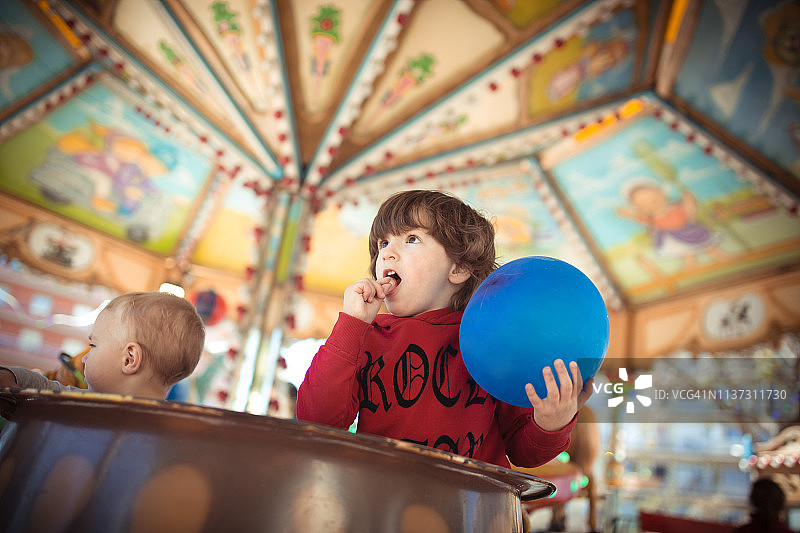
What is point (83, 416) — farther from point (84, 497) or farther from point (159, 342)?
point (159, 342)

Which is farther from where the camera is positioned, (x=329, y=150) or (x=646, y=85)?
(x=646, y=85)

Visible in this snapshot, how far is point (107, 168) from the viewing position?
7.41 metres

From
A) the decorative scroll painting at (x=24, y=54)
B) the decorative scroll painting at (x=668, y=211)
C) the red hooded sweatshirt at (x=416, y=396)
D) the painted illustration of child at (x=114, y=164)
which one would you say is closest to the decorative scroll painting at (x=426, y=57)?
the decorative scroll painting at (x=668, y=211)

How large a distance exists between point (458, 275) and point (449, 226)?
126 millimetres

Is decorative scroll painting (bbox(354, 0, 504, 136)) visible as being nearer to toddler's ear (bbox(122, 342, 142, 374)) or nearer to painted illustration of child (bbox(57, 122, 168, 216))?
painted illustration of child (bbox(57, 122, 168, 216))

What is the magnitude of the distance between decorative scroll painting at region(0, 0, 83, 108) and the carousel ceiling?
0.06 feet

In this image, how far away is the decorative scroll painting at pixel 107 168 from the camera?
6762 mm

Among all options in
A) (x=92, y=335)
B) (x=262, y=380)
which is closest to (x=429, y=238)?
(x=92, y=335)

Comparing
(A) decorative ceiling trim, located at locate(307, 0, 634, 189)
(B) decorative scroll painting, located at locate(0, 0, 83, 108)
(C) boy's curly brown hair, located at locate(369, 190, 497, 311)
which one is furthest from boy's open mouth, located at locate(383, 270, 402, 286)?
(B) decorative scroll painting, located at locate(0, 0, 83, 108)

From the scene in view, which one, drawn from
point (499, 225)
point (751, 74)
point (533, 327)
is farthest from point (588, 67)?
point (533, 327)

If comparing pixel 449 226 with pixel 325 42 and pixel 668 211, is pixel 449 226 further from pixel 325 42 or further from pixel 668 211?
pixel 668 211

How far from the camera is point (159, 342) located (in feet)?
4.51

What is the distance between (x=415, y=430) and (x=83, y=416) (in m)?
0.65

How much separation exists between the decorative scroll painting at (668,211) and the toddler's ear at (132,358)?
5.88 meters
